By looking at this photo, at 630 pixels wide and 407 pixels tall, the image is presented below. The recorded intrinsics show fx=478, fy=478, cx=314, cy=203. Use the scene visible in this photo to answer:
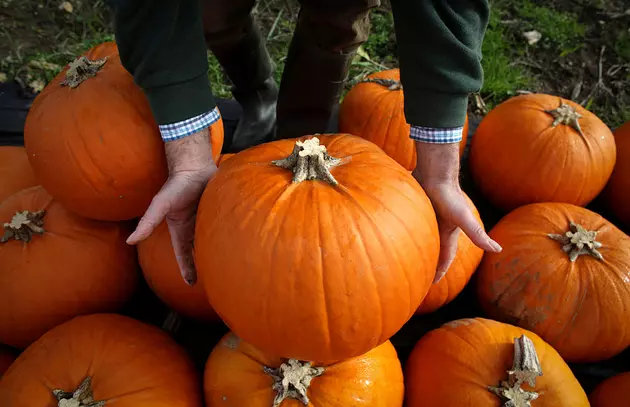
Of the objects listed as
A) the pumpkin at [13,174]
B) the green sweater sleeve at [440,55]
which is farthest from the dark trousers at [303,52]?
the pumpkin at [13,174]

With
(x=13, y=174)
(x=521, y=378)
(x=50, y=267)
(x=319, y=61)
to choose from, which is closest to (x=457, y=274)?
(x=521, y=378)

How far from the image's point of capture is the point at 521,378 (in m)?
1.30

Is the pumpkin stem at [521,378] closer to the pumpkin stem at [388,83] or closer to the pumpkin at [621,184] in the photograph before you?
the pumpkin at [621,184]

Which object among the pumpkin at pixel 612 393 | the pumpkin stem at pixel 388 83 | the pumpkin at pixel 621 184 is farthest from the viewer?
the pumpkin stem at pixel 388 83

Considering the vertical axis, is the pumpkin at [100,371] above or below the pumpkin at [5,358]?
above

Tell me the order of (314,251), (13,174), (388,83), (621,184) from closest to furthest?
1. (314,251)
2. (13,174)
3. (621,184)
4. (388,83)

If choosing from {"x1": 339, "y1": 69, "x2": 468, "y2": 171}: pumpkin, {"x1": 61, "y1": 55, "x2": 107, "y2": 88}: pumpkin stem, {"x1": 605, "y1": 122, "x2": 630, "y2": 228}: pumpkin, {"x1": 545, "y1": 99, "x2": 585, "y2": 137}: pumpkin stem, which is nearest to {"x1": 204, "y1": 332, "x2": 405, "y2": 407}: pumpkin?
{"x1": 61, "y1": 55, "x2": 107, "y2": 88}: pumpkin stem

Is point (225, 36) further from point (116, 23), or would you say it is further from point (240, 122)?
point (116, 23)

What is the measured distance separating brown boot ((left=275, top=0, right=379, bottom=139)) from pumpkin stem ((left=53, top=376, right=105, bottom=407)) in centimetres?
Result: 157

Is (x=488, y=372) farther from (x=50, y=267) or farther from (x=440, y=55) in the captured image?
(x=50, y=267)

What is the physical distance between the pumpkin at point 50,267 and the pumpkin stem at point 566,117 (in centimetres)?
177

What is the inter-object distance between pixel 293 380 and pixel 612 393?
3.58ft

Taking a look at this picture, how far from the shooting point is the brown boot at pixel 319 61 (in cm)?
196

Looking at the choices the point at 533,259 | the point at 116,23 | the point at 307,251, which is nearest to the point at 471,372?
the point at 533,259
